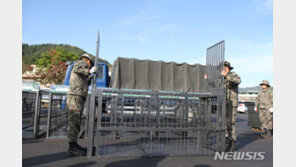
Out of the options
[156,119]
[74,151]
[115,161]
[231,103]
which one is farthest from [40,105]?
[231,103]

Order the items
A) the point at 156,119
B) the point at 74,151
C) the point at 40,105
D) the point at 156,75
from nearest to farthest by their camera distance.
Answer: the point at 74,151 → the point at 156,119 → the point at 40,105 → the point at 156,75

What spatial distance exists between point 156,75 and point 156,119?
5.49 m

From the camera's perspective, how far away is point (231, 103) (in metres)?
5.14

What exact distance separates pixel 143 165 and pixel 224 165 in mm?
1515

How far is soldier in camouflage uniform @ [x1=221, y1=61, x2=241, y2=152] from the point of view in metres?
4.96

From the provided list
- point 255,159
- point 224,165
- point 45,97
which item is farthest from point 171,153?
point 45,97

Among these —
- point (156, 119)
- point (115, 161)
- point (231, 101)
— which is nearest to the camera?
point (115, 161)

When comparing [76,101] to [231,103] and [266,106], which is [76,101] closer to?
[231,103]

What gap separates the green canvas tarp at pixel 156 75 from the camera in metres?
9.30

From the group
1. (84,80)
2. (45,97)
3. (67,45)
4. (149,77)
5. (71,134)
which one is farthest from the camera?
(67,45)

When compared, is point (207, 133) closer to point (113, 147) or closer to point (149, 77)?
point (113, 147)

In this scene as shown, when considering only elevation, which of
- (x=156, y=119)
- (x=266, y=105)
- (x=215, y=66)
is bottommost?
(x=156, y=119)

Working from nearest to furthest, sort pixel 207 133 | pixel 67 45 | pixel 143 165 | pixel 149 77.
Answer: pixel 143 165 < pixel 207 133 < pixel 149 77 < pixel 67 45

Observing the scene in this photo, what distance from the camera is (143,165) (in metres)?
3.57
